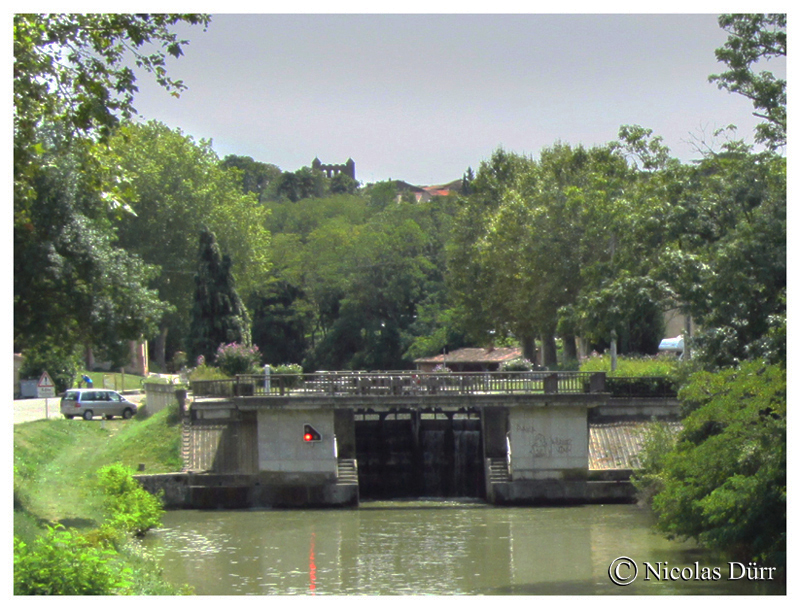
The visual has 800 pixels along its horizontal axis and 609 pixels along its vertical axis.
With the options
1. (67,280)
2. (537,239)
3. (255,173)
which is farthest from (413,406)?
(255,173)

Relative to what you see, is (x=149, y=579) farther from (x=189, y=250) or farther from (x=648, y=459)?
(x=189, y=250)

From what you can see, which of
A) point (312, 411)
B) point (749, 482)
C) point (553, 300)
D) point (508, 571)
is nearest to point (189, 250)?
point (553, 300)

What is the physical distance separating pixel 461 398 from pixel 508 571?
35.7 ft

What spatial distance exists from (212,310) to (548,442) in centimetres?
2234

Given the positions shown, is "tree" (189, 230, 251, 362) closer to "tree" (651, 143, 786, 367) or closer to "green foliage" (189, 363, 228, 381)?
"green foliage" (189, 363, 228, 381)

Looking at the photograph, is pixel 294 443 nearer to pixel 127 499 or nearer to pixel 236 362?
pixel 127 499

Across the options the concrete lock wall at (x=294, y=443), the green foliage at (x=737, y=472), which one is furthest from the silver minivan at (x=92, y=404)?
the green foliage at (x=737, y=472)

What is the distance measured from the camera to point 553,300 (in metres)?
45.4

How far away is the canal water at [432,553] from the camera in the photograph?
66.6 ft

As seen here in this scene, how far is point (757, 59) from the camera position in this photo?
22812 mm

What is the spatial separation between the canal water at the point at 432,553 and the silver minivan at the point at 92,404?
1744cm

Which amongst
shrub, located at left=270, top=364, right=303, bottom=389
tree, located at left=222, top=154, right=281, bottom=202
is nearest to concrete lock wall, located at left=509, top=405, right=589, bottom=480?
shrub, located at left=270, top=364, right=303, bottom=389

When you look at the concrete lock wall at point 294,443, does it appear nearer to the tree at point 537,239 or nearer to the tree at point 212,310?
the tree at point 537,239

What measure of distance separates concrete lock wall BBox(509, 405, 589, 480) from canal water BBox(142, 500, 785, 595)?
1454 mm
